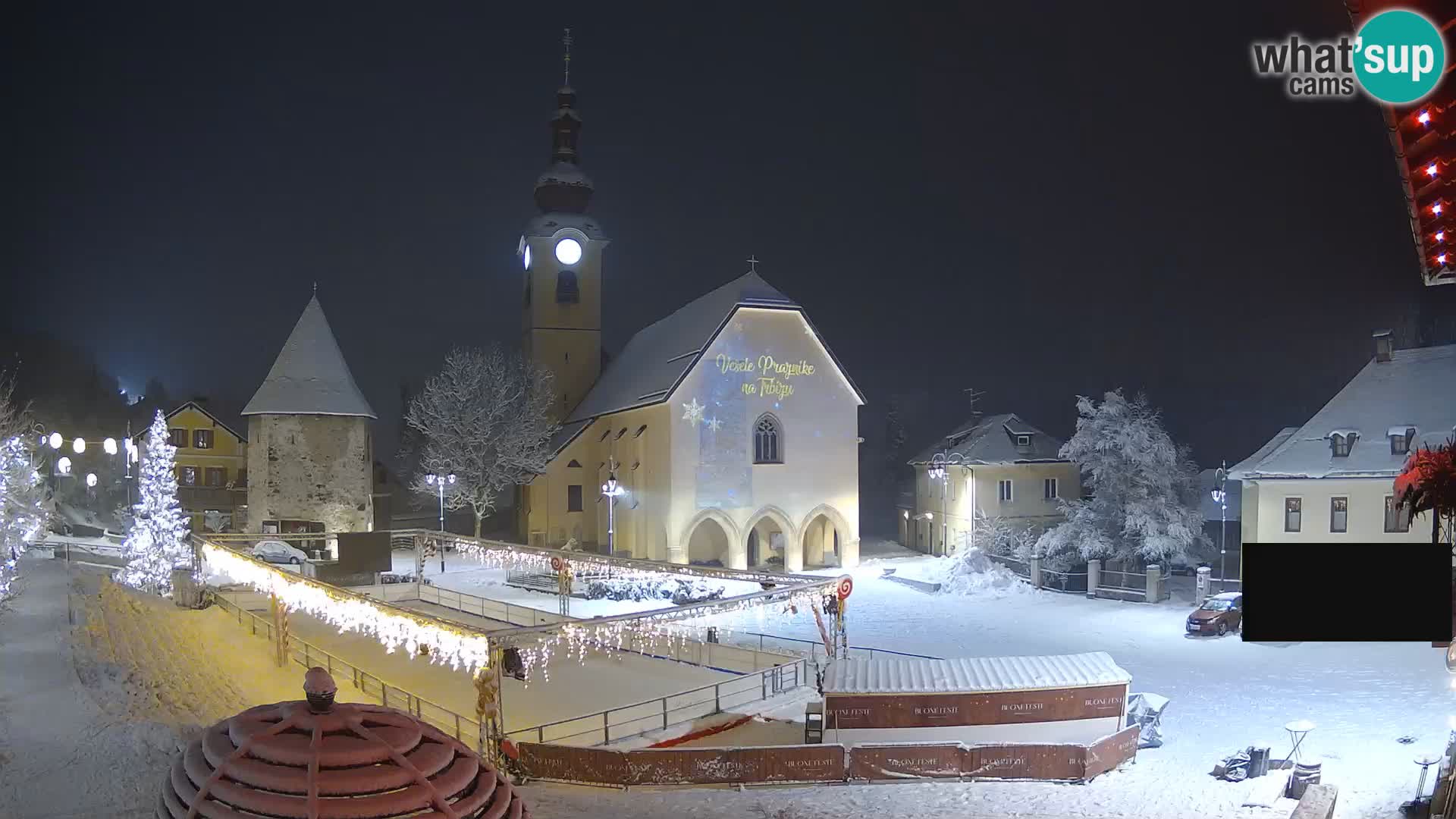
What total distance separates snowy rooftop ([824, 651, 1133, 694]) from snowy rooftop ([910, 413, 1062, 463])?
26.5m

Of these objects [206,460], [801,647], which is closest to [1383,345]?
[801,647]

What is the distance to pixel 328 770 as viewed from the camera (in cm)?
222

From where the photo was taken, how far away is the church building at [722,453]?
3819 cm

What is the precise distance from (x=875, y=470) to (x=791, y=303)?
1738 inches

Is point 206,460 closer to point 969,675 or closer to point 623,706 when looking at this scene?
point 623,706

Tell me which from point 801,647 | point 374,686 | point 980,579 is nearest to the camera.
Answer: point 374,686

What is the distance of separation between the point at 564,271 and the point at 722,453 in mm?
18039

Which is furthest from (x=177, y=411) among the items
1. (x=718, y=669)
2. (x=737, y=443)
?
(x=718, y=669)

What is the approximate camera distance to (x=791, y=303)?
3950 centimetres

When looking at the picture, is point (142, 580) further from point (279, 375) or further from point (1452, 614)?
point (1452, 614)

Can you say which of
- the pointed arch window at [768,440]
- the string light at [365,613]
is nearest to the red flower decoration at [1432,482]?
the string light at [365,613]

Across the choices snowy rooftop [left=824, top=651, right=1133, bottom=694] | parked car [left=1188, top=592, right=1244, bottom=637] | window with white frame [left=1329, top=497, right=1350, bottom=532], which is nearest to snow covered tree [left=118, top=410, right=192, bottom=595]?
snowy rooftop [left=824, top=651, right=1133, bottom=694]

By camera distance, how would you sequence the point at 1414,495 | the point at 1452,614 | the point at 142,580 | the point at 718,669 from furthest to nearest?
the point at 142,580 < the point at 718,669 < the point at 1414,495 < the point at 1452,614
